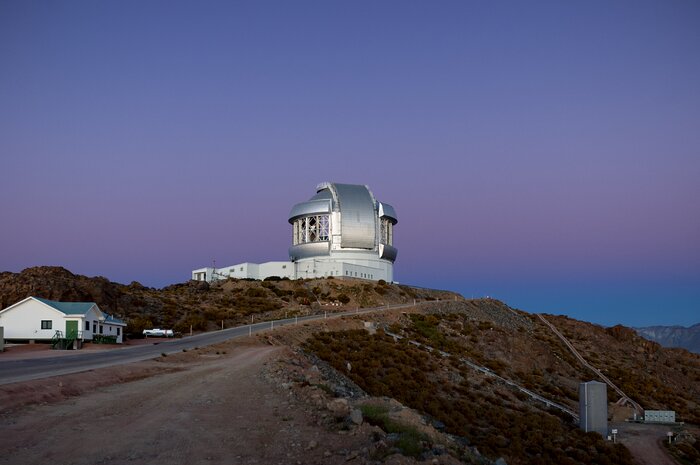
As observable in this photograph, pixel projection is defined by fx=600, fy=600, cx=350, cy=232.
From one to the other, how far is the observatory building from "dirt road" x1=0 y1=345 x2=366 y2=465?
51.9 metres

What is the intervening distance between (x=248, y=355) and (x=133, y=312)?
2447 cm

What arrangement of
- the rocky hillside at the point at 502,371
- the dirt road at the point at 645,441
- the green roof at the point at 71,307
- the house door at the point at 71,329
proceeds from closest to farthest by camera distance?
the rocky hillside at the point at 502,371, the dirt road at the point at 645,441, the house door at the point at 71,329, the green roof at the point at 71,307

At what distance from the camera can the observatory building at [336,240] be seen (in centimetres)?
6912

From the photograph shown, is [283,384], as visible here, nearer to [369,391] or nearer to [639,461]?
[369,391]

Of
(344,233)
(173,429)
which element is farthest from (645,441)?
(344,233)

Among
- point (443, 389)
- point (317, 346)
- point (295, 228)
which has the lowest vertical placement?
point (443, 389)

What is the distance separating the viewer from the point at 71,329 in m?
31.6

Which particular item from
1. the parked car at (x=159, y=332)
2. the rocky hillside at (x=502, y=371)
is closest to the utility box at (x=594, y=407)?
the rocky hillside at (x=502, y=371)

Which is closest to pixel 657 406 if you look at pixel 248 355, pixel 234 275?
pixel 248 355

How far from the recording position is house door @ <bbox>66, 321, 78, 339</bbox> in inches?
1236

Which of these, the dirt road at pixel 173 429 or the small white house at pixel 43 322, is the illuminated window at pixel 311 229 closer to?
the small white house at pixel 43 322

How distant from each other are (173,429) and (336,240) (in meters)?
58.9

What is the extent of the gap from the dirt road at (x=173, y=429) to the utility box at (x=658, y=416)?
24.1m

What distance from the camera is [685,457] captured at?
2512 cm
